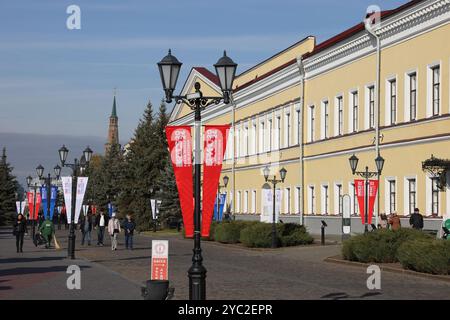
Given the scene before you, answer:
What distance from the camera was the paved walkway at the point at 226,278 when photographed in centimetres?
1861

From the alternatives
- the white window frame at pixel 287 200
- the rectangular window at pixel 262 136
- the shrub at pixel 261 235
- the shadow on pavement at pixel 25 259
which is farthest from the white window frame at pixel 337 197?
the shadow on pavement at pixel 25 259

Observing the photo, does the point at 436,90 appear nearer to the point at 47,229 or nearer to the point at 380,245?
the point at 380,245

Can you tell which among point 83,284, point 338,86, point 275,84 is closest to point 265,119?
point 275,84

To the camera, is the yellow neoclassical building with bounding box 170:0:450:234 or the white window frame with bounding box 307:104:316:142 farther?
the white window frame with bounding box 307:104:316:142

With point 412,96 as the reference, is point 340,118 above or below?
below

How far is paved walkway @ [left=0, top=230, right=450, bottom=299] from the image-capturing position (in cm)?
1861

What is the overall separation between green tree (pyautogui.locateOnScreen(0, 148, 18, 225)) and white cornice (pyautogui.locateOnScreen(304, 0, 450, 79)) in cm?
5126

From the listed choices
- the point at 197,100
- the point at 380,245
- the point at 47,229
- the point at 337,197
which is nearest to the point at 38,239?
the point at 47,229

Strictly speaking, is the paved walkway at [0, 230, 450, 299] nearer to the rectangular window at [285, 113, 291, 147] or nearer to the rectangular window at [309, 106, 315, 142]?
the rectangular window at [309, 106, 315, 142]

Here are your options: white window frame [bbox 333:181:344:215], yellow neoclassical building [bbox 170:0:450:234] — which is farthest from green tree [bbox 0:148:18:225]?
white window frame [bbox 333:181:344:215]

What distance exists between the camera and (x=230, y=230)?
4416cm

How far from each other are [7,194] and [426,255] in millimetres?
77791

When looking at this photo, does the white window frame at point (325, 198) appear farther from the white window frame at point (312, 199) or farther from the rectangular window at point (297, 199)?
the rectangular window at point (297, 199)
